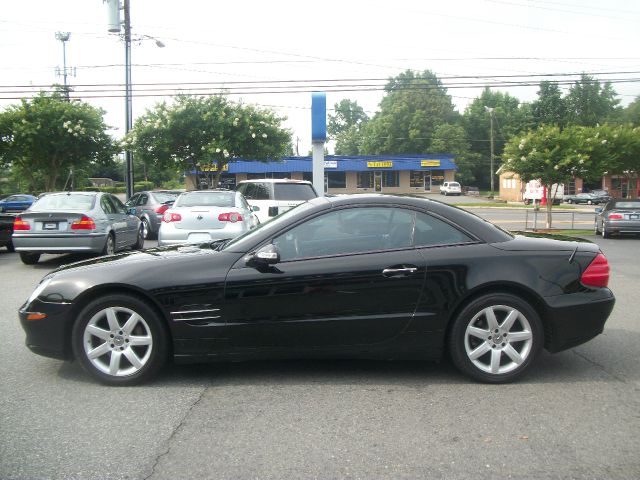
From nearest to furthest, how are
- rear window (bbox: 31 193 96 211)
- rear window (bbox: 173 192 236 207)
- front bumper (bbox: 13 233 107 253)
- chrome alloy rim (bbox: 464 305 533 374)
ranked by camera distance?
1. chrome alloy rim (bbox: 464 305 533 374)
2. front bumper (bbox: 13 233 107 253)
3. rear window (bbox: 173 192 236 207)
4. rear window (bbox: 31 193 96 211)

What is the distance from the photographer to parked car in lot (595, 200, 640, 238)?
65.2ft

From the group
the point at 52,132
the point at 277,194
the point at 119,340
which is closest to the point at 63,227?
the point at 277,194

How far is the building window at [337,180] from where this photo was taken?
66.2 m

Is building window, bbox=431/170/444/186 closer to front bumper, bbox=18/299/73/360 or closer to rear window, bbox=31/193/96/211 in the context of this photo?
rear window, bbox=31/193/96/211

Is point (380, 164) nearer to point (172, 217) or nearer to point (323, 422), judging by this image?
point (172, 217)

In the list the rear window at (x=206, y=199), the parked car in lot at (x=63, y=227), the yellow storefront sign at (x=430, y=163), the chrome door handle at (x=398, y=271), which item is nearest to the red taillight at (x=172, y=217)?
the rear window at (x=206, y=199)

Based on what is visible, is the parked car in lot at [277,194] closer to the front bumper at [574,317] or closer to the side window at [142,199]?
the side window at [142,199]

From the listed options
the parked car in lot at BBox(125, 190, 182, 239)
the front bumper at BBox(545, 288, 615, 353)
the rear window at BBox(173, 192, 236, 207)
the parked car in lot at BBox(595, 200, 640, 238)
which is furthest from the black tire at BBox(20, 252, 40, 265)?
the parked car in lot at BBox(595, 200, 640, 238)

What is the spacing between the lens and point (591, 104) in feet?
278

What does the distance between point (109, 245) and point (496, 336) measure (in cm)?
965

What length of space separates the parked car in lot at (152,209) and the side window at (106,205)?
17.4 ft

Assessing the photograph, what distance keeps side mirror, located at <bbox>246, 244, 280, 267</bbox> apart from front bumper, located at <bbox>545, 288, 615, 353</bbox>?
2.18 m

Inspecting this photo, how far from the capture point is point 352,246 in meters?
4.72

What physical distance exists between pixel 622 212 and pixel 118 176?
94681 mm
